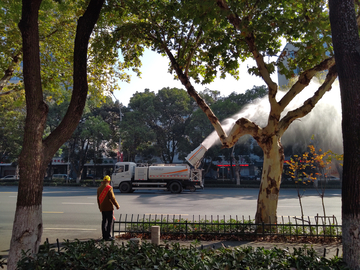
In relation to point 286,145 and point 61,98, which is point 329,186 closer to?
point 286,145

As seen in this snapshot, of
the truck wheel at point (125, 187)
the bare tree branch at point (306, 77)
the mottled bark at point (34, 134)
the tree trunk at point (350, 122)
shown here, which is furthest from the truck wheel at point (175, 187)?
the tree trunk at point (350, 122)

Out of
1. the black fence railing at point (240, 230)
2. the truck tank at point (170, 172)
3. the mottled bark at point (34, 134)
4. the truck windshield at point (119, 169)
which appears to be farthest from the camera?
the truck windshield at point (119, 169)

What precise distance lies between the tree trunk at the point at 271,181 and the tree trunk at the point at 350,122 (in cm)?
347

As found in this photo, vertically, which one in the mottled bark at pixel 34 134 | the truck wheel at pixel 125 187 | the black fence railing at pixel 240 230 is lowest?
the truck wheel at pixel 125 187

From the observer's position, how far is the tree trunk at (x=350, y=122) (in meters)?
3.25

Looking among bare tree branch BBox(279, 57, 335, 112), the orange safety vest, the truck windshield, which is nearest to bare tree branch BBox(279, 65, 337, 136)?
bare tree branch BBox(279, 57, 335, 112)

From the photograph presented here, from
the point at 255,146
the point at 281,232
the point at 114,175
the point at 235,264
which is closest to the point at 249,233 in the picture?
the point at 281,232

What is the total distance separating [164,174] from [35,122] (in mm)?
18934

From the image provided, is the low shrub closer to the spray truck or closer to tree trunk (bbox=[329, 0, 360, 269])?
tree trunk (bbox=[329, 0, 360, 269])

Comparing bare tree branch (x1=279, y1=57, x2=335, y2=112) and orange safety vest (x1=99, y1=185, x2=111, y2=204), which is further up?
bare tree branch (x1=279, y1=57, x2=335, y2=112)

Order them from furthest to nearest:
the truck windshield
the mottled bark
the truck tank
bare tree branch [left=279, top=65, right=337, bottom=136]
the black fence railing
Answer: the truck windshield < the truck tank < bare tree branch [left=279, top=65, right=337, bottom=136] < the black fence railing < the mottled bark

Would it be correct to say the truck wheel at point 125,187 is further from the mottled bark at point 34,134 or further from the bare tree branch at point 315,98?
the mottled bark at point 34,134

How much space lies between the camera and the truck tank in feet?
73.4

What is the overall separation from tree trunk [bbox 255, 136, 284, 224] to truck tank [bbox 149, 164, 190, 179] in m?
15.5
